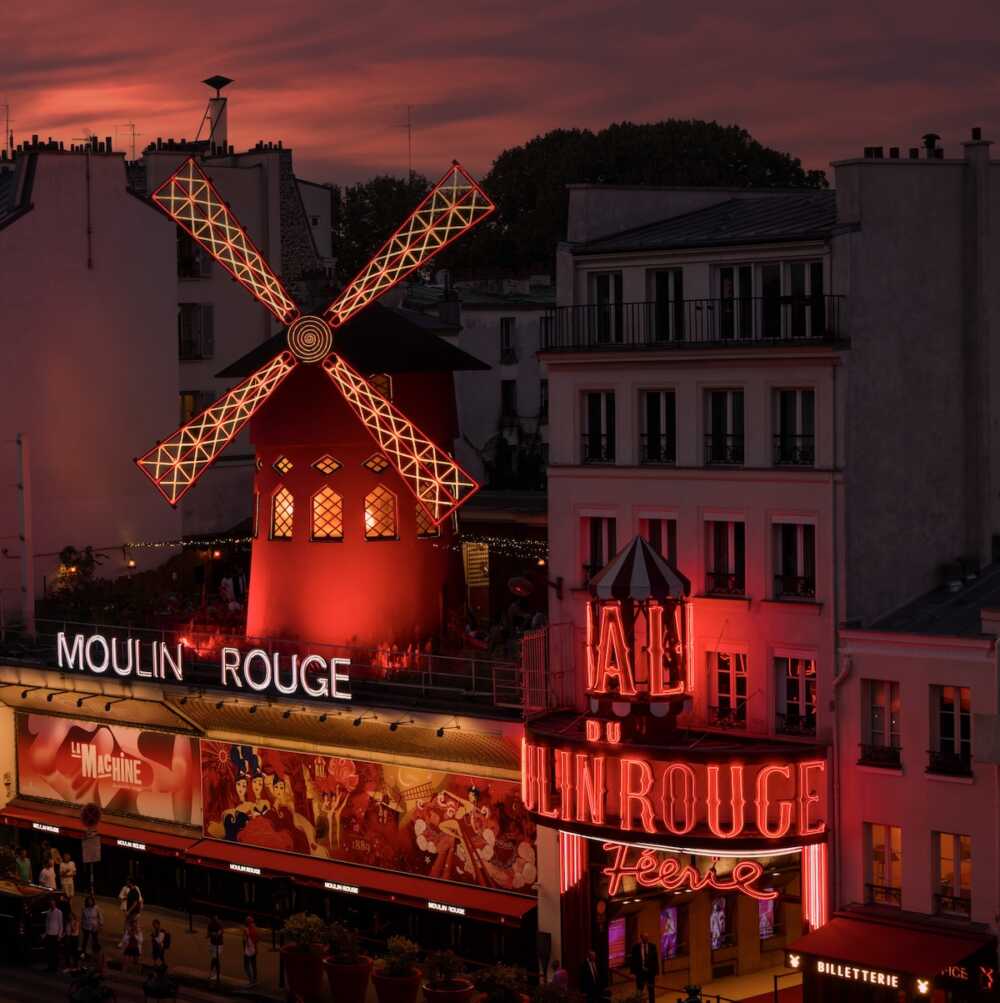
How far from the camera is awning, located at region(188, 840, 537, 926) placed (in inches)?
1432

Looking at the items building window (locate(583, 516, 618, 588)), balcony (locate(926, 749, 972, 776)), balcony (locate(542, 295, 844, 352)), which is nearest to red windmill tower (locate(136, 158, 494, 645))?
building window (locate(583, 516, 618, 588))

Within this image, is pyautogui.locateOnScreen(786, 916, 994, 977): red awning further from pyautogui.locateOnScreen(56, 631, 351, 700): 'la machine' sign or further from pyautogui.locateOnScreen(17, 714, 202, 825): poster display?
pyautogui.locateOnScreen(17, 714, 202, 825): poster display

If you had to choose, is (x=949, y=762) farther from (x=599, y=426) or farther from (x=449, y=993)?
(x=449, y=993)

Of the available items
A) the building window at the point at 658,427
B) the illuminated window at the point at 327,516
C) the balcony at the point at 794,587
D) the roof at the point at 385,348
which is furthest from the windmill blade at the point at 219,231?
the balcony at the point at 794,587

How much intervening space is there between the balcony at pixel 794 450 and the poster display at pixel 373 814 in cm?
754

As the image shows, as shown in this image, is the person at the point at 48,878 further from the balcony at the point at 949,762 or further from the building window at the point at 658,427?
the balcony at the point at 949,762

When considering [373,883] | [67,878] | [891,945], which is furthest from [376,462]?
[891,945]

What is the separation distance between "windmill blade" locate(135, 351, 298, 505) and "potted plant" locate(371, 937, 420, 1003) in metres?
11.6

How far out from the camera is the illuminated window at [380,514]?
136 ft

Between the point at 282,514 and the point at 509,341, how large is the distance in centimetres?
1853

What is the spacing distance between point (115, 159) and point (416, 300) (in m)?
14.1

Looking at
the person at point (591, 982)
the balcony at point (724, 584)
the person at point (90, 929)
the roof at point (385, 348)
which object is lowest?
the person at point (90, 929)

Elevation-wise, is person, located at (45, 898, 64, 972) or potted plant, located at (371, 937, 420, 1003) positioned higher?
potted plant, located at (371, 937, 420, 1003)

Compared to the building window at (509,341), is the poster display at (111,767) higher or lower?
lower
